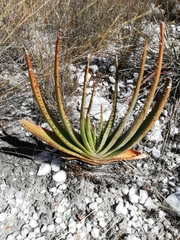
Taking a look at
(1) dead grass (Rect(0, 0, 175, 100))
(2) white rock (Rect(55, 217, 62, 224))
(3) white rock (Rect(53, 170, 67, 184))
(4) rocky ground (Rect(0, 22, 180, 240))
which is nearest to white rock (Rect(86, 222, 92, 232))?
(4) rocky ground (Rect(0, 22, 180, 240))

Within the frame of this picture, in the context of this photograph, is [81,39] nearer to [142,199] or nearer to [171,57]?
[171,57]

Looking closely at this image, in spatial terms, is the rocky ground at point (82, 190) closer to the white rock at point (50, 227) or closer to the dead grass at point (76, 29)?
the white rock at point (50, 227)

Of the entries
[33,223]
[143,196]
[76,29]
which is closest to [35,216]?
[33,223]

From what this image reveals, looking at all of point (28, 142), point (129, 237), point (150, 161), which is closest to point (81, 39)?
point (28, 142)

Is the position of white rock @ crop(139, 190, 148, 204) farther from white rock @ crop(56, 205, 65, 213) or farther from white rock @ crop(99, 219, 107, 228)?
→ white rock @ crop(56, 205, 65, 213)

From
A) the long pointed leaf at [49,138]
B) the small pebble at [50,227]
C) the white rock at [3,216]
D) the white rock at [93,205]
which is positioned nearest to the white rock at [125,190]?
the white rock at [93,205]

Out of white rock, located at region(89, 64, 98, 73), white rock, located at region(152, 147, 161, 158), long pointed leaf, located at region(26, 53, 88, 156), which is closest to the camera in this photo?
long pointed leaf, located at region(26, 53, 88, 156)
